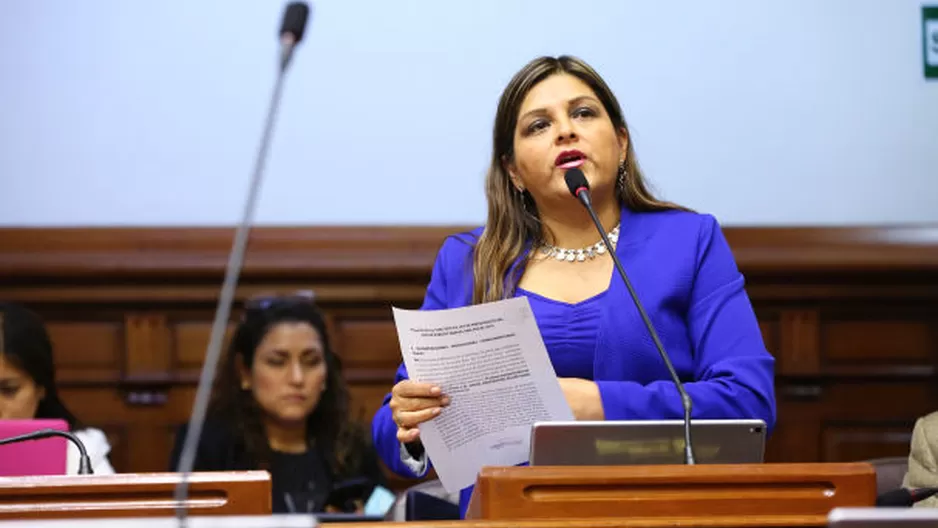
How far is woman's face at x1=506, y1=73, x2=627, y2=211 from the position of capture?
7.43 feet

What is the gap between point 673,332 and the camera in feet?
7.27

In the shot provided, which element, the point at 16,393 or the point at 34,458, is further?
the point at 16,393

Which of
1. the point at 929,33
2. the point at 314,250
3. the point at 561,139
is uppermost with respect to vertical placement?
the point at 929,33

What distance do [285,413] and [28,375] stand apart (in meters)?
0.62

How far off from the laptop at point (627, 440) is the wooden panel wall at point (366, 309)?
7.04 ft

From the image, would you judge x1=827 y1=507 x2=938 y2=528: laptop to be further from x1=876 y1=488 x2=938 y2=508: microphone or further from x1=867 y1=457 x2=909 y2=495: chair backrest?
x1=867 y1=457 x2=909 y2=495: chair backrest

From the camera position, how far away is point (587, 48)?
3.77 metres

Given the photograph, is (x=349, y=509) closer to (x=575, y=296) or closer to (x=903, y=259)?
(x=575, y=296)

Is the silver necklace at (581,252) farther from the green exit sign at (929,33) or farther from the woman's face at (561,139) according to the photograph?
the green exit sign at (929,33)

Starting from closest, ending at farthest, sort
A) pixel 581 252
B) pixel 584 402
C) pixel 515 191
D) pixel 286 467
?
1. pixel 584 402
2. pixel 581 252
3. pixel 515 191
4. pixel 286 467

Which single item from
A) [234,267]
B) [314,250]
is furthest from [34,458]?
[314,250]

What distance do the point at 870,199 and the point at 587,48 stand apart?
0.90 metres

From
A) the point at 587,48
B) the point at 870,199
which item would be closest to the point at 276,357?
the point at 587,48

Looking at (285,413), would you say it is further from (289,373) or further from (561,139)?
(561,139)
